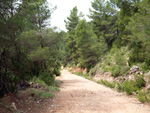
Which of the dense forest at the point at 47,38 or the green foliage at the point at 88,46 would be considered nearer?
the dense forest at the point at 47,38

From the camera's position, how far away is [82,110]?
5.21m

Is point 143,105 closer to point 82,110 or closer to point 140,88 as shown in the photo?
point 140,88

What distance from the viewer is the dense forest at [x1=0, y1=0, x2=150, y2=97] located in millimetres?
5590

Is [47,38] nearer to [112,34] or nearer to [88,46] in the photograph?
[88,46]

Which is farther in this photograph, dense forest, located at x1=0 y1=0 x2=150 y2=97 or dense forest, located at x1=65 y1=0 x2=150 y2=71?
dense forest, located at x1=65 y1=0 x2=150 y2=71

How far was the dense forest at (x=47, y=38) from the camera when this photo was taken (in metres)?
5.59

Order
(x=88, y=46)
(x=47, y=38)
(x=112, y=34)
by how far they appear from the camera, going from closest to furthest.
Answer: (x=47, y=38), (x=88, y=46), (x=112, y=34)

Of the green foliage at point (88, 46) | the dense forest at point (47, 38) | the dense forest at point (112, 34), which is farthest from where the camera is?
the green foliage at point (88, 46)

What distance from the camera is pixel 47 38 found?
533 inches

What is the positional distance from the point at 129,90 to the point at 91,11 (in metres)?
22.4

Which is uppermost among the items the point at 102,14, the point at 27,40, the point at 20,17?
the point at 102,14

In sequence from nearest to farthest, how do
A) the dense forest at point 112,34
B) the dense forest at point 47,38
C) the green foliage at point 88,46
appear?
the dense forest at point 47,38, the dense forest at point 112,34, the green foliage at point 88,46

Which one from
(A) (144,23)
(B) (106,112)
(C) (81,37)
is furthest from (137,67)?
(C) (81,37)

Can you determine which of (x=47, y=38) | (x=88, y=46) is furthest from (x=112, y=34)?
(x=47, y=38)
